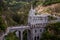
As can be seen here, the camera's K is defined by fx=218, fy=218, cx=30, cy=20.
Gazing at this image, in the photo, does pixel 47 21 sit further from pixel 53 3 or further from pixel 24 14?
pixel 24 14

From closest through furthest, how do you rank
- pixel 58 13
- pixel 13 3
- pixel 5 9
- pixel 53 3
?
pixel 58 13 < pixel 53 3 < pixel 5 9 < pixel 13 3

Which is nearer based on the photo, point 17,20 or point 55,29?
point 55,29

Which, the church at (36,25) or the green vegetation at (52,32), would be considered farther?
the church at (36,25)

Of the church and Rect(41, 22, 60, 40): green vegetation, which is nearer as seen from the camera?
Rect(41, 22, 60, 40): green vegetation

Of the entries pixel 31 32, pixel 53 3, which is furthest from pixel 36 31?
pixel 53 3

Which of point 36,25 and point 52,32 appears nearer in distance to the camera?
point 52,32

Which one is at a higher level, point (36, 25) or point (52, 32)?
point (36, 25)

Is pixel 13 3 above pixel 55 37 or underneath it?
above

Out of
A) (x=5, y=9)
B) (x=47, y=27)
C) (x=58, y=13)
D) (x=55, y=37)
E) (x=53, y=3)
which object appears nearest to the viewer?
(x=55, y=37)
